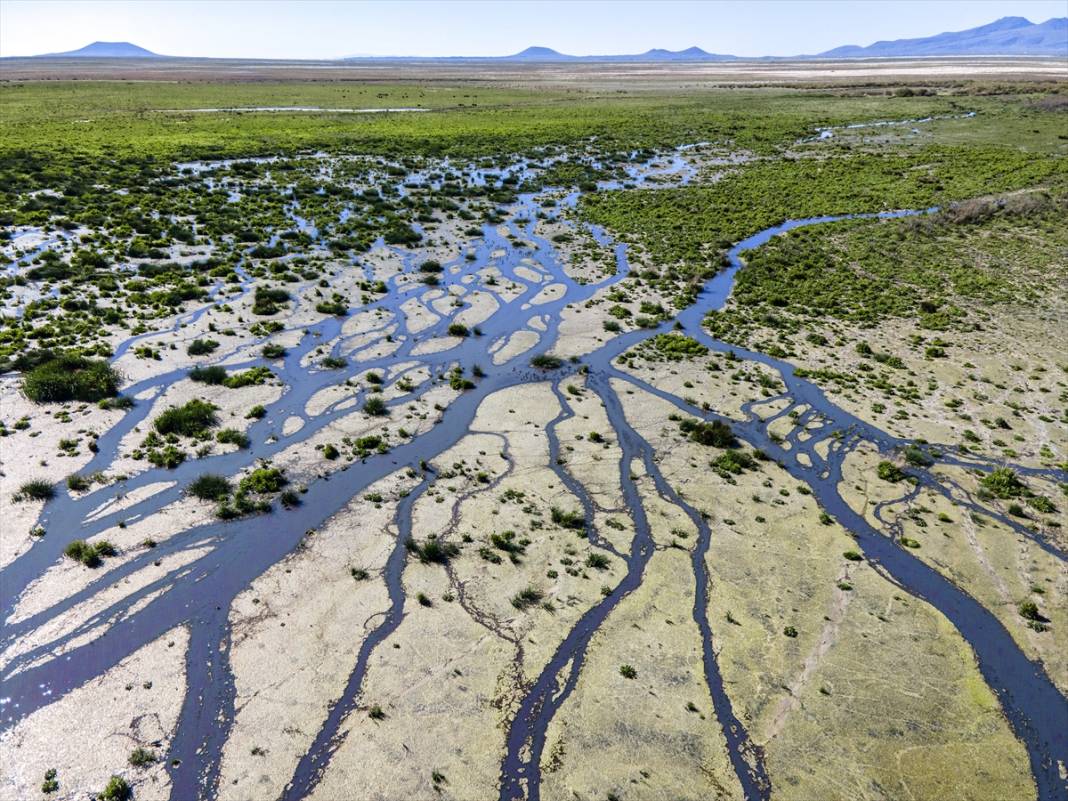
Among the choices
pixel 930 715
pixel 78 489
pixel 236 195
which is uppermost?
pixel 236 195

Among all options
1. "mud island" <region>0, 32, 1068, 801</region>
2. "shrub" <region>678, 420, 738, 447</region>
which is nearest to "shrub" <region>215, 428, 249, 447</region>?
"mud island" <region>0, 32, 1068, 801</region>

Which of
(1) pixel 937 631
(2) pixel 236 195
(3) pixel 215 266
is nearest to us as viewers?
(1) pixel 937 631

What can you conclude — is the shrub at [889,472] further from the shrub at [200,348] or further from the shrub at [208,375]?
the shrub at [200,348]

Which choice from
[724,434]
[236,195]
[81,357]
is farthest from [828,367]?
[236,195]

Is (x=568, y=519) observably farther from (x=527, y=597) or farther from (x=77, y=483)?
(x=77, y=483)

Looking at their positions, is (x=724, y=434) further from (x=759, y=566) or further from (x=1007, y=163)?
(x=1007, y=163)

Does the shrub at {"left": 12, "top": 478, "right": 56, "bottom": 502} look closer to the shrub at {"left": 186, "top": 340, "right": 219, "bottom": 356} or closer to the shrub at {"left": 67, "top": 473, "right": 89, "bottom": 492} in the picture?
the shrub at {"left": 67, "top": 473, "right": 89, "bottom": 492}
